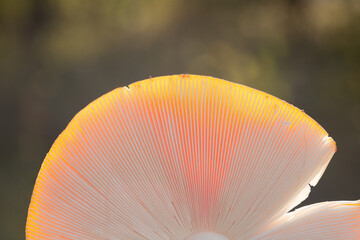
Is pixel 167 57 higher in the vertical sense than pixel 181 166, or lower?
higher

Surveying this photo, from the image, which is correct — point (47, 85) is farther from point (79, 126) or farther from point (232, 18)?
point (79, 126)

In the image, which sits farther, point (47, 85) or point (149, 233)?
point (47, 85)

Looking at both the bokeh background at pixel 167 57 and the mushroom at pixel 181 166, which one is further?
the bokeh background at pixel 167 57

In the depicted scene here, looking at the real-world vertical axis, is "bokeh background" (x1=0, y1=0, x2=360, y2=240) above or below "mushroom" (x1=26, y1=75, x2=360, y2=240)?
above

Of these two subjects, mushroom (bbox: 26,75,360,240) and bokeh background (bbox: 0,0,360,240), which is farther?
bokeh background (bbox: 0,0,360,240)

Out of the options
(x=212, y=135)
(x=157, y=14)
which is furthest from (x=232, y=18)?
(x=212, y=135)
